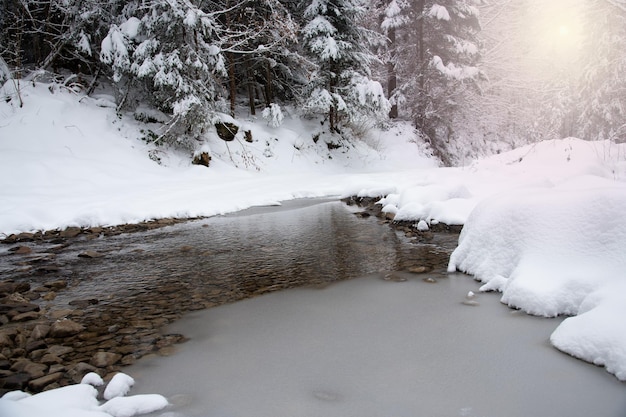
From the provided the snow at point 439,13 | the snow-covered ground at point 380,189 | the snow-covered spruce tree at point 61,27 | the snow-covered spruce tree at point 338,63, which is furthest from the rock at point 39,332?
the snow at point 439,13

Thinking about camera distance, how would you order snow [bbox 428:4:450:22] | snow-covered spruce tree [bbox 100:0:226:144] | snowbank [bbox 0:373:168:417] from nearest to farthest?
snowbank [bbox 0:373:168:417], snow-covered spruce tree [bbox 100:0:226:144], snow [bbox 428:4:450:22]

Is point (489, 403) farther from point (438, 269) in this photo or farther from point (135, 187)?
point (135, 187)

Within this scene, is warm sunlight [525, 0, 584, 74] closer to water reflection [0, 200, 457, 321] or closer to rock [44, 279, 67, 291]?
water reflection [0, 200, 457, 321]

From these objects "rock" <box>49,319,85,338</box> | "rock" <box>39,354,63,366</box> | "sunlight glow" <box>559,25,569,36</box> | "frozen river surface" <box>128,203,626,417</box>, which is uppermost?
"sunlight glow" <box>559,25,569,36</box>

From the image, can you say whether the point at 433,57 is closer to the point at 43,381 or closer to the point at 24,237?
the point at 24,237

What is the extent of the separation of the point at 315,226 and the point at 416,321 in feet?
13.4

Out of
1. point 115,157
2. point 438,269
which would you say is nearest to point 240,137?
point 115,157

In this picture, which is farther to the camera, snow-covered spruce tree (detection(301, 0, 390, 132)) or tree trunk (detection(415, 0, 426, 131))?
tree trunk (detection(415, 0, 426, 131))

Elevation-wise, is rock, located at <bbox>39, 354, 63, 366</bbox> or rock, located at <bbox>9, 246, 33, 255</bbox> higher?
rock, located at <bbox>9, 246, 33, 255</bbox>

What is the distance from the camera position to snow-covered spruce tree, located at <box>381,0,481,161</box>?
18375mm

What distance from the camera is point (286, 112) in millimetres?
18109

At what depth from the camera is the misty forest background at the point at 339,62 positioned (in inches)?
448

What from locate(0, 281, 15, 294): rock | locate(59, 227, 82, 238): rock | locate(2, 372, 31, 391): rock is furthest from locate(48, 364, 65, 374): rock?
locate(59, 227, 82, 238): rock

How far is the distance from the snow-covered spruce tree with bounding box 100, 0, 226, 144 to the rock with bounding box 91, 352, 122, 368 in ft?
33.8
